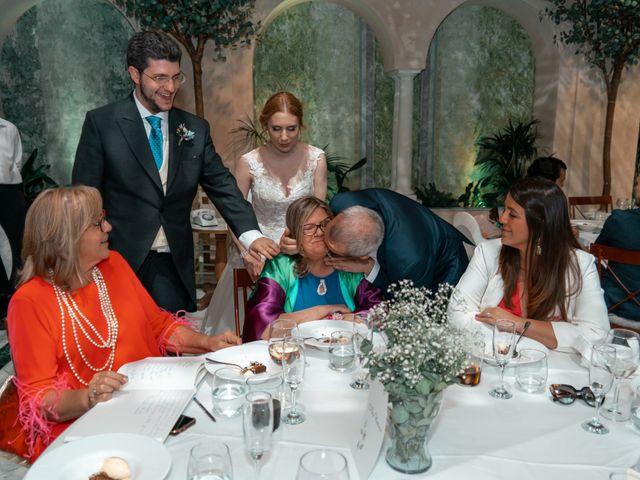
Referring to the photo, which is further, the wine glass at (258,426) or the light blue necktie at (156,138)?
the light blue necktie at (156,138)

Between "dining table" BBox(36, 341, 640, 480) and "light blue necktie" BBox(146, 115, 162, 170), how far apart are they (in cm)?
129

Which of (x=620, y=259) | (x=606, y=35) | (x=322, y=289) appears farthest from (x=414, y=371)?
(x=606, y=35)

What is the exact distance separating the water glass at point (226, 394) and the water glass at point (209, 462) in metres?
0.34

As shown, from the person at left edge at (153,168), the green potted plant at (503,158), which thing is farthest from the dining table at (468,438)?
the green potted plant at (503,158)

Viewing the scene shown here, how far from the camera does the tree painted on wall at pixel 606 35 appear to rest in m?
6.05

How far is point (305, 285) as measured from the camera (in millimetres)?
2494

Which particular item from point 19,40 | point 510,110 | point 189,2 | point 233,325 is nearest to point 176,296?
point 233,325

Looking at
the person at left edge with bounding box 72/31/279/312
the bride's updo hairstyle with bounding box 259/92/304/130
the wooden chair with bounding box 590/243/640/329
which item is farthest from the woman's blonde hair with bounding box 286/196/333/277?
the wooden chair with bounding box 590/243/640/329

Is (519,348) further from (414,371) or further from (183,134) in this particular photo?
(183,134)

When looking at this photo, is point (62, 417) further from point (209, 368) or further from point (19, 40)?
point (19, 40)

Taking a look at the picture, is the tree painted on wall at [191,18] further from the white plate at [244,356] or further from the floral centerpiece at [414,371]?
the floral centerpiece at [414,371]

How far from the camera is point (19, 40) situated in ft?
21.7

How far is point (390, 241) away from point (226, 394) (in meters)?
1.29

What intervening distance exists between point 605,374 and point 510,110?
24.6ft
